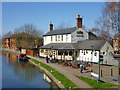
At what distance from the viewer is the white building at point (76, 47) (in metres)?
26.3

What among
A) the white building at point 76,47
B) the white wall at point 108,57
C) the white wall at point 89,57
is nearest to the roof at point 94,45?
the white building at point 76,47

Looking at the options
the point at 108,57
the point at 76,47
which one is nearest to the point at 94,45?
the point at 108,57

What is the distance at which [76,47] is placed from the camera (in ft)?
101

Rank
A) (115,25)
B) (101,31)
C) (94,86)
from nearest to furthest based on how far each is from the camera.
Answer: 1. (94,86)
2. (115,25)
3. (101,31)

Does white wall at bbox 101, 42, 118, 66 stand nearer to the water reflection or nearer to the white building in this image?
the white building

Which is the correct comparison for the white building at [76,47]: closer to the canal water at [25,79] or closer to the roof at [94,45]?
the roof at [94,45]

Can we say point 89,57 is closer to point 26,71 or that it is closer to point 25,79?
point 26,71

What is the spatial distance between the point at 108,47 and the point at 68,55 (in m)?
8.80

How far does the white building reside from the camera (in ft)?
86.4

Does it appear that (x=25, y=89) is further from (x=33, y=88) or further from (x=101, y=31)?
(x=101, y=31)

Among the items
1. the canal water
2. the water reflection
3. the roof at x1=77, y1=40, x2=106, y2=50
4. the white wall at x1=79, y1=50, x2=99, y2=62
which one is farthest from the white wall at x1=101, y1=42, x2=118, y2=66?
the water reflection

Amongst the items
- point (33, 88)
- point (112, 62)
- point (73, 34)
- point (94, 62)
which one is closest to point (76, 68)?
point (94, 62)

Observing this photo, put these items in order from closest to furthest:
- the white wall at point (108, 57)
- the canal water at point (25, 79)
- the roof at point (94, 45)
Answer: the canal water at point (25, 79), the white wall at point (108, 57), the roof at point (94, 45)

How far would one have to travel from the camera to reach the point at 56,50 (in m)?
33.1
